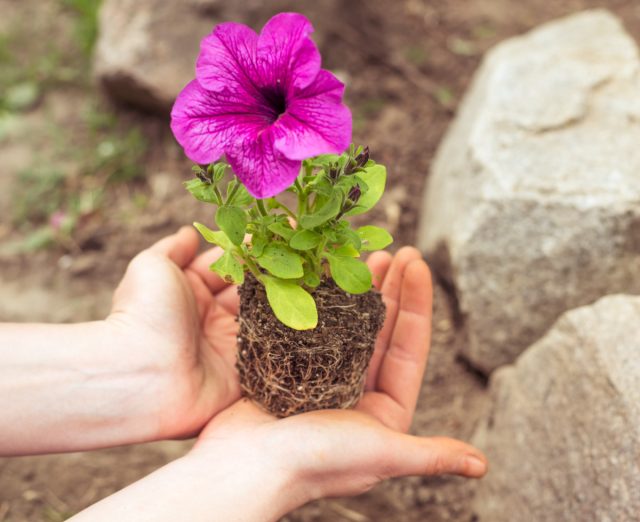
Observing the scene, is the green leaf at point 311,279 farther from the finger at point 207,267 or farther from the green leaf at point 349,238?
the finger at point 207,267

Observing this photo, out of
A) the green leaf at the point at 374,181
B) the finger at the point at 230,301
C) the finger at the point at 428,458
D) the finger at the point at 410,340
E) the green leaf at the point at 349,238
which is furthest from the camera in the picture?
the finger at the point at 230,301

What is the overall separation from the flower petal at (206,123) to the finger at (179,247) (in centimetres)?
68

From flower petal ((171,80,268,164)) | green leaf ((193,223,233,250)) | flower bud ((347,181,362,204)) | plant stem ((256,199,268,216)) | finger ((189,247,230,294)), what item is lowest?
finger ((189,247,230,294))

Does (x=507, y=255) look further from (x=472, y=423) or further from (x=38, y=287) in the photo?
(x=38, y=287)

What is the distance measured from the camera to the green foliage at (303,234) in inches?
56.3

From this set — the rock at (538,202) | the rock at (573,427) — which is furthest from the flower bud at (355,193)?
the rock at (538,202)

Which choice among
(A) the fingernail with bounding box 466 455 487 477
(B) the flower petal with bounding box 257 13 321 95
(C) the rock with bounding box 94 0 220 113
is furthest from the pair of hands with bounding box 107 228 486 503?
(C) the rock with bounding box 94 0 220 113

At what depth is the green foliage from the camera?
4.69 ft

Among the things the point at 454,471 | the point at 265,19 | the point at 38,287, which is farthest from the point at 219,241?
the point at 265,19

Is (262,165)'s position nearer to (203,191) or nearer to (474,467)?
(203,191)

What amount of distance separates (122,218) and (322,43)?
1407 mm

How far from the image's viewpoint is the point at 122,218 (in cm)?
335

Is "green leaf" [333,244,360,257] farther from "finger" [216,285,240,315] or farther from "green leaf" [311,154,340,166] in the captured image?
"finger" [216,285,240,315]

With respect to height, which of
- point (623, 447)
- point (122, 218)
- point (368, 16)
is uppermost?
point (368, 16)
